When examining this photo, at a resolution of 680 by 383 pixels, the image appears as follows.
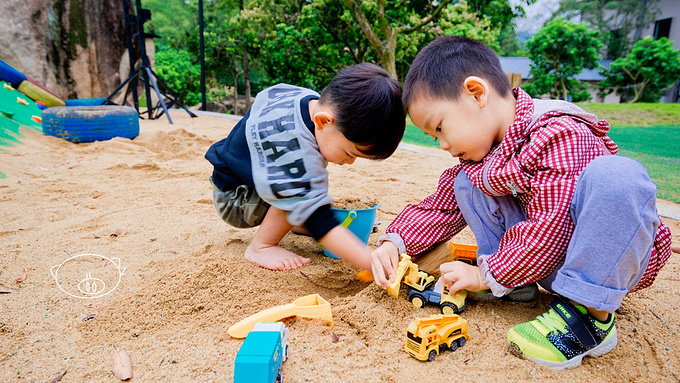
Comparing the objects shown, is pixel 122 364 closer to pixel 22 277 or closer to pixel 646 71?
pixel 22 277

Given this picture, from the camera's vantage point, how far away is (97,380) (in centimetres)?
100

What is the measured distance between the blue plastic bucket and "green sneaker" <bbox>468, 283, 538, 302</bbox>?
21.6 inches

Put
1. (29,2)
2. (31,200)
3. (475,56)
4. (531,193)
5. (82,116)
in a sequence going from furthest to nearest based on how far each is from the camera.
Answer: (29,2), (82,116), (31,200), (475,56), (531,193)

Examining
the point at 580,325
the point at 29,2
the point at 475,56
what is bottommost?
the point at 580,325

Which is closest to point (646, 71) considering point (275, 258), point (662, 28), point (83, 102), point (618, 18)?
point (662, 28)

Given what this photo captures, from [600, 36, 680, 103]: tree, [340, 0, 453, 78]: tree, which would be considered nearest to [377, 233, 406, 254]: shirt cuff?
[340, 0, 453, 78]: tree

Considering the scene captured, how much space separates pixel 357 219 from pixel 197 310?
2.41 feet

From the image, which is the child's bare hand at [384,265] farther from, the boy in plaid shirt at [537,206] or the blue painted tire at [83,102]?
the blue painted tire at [83,102]

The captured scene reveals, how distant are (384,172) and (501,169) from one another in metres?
2.24

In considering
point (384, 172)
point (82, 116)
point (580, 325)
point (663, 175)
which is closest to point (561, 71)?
point (663, 175)

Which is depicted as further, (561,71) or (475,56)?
(561,71)

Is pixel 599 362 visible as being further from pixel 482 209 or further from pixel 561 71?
pixel 561 71

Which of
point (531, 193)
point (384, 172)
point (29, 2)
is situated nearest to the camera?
point (531, 193)

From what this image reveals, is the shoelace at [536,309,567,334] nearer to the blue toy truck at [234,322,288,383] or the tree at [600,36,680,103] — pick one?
the blue toy truck at [234,322,288,383]
